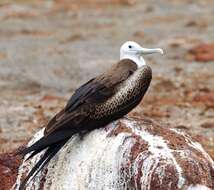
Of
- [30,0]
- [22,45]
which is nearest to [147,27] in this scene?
[22,45]

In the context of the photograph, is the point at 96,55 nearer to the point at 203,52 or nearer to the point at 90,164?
Answer: the point at 203,52

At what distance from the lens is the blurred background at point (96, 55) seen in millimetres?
11531

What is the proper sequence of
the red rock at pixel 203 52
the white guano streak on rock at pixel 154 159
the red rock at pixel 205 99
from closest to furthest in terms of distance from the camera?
the white guano streak on rock at pixel 154 159, the red rock at pixel 205 99, the red rock at pixel 203 52

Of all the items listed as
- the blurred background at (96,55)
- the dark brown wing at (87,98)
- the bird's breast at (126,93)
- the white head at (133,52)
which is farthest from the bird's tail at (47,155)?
the blurred background at (96,55)

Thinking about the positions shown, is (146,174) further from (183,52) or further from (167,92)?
(183,52)

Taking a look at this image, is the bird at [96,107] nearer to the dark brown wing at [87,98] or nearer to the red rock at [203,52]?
the dark brown wing at [87,98]

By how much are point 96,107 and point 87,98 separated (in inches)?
3.8

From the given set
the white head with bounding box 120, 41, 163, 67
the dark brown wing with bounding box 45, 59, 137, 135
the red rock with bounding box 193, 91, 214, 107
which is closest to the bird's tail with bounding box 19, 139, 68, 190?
the dark brown wing with bounding box 45, 59, 137, 135

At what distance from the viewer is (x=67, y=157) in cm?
635

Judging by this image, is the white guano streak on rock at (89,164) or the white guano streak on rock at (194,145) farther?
the white guano streak on rock at (194,145)

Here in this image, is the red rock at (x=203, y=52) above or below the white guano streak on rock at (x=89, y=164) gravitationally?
below

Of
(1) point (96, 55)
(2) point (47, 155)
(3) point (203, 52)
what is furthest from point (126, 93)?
(1) point (96, 55)

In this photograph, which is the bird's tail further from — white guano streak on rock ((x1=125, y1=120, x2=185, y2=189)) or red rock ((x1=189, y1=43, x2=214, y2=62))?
red rock ((x1=189, y1=43, x2=214, y2=62))

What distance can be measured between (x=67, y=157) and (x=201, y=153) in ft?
3.25
